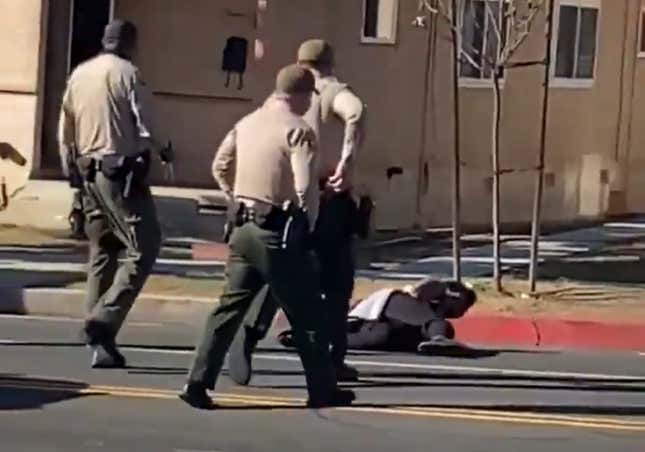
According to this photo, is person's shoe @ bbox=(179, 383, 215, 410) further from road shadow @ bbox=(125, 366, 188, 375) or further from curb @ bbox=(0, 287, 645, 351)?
curb @ bbox=(0, 287, 645, 351)

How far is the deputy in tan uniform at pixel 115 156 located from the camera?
1091cm

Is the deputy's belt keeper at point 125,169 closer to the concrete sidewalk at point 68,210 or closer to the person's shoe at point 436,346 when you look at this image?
the person's shoe at point 436,346

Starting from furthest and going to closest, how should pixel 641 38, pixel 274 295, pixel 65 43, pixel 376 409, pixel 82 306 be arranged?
pixel 641 38, pixel 65 43, pixel 82 306, pixel 376 409, pixel 274 295

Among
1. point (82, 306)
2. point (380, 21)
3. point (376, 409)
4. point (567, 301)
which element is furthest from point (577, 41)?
point (376, 409)

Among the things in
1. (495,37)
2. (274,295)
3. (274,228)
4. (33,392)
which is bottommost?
(33,392)

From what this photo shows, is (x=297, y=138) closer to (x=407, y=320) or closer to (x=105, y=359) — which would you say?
(x=105, y=359)

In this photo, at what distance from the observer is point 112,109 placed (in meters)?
10.9

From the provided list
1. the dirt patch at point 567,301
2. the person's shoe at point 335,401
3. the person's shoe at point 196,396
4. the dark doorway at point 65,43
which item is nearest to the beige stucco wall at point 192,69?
the dark doorway at point 65,43

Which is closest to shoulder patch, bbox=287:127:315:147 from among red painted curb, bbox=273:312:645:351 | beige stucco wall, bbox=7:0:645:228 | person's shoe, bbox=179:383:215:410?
person's shoe, bbox=179:383:215:410

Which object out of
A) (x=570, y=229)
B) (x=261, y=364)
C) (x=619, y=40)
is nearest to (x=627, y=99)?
(x=619, y=40)

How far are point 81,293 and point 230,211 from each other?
15.7ft

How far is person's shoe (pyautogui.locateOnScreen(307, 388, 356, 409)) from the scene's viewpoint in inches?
400

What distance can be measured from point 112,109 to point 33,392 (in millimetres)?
1721

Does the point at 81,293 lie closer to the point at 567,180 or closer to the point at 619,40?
the point at 567,180
